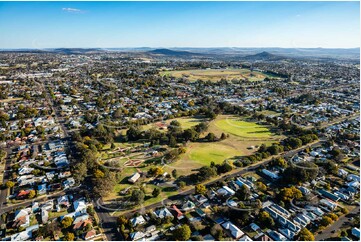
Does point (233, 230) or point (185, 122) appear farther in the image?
point (185, 122)

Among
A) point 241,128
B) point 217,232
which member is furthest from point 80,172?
point 241,128

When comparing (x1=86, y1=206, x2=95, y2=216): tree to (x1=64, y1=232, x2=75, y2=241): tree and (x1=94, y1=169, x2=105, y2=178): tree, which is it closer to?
(x1=64, y1=232, x2=75, y2=241): tree

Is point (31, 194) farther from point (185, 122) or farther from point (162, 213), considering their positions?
point (185, 122)

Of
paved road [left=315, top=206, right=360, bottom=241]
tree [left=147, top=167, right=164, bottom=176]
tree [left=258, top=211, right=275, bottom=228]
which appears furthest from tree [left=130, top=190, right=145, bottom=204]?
paved road [left=315, top=206, right=360, bottom=241]

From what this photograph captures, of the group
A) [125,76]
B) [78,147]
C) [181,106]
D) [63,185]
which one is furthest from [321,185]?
[125,76]

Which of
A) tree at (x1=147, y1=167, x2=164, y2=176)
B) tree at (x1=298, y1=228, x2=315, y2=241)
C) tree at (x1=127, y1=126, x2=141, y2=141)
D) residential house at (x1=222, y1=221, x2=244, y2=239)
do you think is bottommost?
residential house at (x1=222, y1=221, x2=244, y2=239)

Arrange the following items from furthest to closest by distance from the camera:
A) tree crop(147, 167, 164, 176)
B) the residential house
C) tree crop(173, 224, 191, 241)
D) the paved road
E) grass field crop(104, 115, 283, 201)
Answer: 1. grass field crop(104, 115, 283, 201)
2. tree crop(147, 167, 164, 176)
3. the paved road
4. the residential house
5. tree crop(173, 224, 191, 241)
